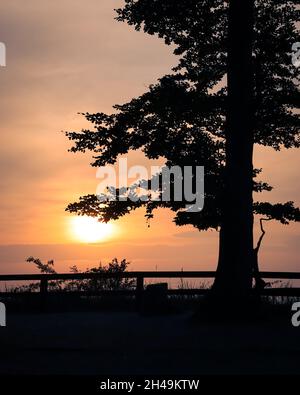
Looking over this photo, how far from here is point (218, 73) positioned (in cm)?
2366

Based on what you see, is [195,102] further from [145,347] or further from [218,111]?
[145,347]

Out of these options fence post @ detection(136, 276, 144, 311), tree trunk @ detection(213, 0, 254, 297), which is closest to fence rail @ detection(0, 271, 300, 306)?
fence post @ detection(136, 276, 144, 311)

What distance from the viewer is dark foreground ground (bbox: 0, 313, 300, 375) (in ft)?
44.8

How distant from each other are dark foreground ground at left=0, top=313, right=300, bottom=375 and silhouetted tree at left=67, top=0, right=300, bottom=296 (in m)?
2.76

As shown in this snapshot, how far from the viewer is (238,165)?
21.6 m

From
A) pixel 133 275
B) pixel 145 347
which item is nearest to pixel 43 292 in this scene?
pixel 133 275

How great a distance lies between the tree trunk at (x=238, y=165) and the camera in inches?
843

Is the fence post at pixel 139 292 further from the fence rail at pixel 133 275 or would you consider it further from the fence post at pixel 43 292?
the fence post at pixel 43 292

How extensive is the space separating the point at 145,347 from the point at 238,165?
7.30 meters

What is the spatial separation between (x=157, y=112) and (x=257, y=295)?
6.09 metres
